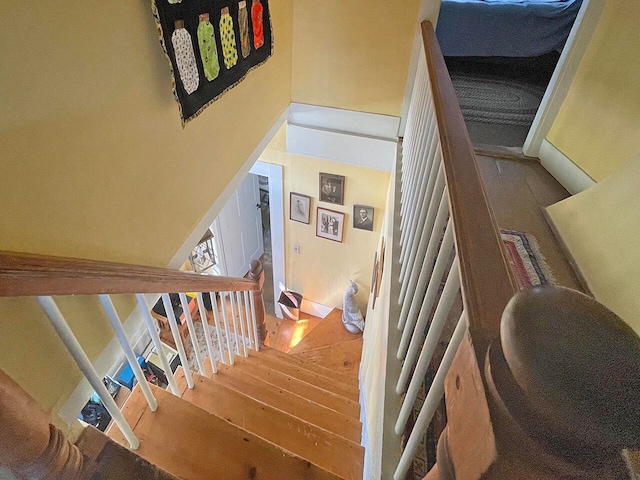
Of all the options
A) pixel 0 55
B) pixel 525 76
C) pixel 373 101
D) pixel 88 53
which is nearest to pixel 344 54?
pixel 373 101

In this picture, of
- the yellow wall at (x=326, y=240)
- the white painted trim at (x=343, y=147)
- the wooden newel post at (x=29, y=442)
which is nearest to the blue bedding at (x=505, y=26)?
the white painted trim at (x=343, y=147)

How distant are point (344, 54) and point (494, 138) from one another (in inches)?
51.6

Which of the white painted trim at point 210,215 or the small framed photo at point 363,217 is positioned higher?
the white painted trim at point 210,215

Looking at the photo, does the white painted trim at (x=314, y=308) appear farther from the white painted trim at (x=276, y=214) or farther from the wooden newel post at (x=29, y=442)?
the wooden newel post at (x=29, y=442)

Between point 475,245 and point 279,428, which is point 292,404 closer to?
point 279,428

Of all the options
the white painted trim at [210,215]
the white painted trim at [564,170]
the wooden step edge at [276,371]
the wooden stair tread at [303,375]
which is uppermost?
the white painted trim at [564,170]

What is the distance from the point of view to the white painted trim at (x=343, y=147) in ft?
10.1

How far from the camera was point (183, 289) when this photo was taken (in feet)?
4.58

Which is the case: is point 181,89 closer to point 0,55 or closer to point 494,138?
point 0,55

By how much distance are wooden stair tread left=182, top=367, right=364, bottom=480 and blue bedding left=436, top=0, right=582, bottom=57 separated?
284 cm

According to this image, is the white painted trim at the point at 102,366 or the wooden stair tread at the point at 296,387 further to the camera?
the wooden stair tread at the point at 296,387

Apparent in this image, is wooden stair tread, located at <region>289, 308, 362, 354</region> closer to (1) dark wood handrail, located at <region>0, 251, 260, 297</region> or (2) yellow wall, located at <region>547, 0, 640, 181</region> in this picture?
(2) yellow wall, located at <region>547, 0, 640, 181</region>

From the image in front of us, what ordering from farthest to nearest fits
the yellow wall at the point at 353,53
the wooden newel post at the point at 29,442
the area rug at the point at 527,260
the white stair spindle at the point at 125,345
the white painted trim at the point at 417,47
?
the yellow wall at the point at 353,53
the white painted trim at the point at 417,47
the area rug at the point at 527,260
the white stair spindle at the point at 125,345
the wooden newel post at the point at 29,442

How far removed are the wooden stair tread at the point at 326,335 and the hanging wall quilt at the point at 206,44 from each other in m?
3.08
